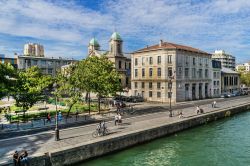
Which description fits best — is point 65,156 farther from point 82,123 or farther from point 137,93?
point 137,93

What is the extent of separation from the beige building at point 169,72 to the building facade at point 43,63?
5988 cm

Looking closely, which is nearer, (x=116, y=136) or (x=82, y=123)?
(x=116, y=136)

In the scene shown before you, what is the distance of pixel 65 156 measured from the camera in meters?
22.2

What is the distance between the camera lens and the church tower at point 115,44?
9369 centimetres

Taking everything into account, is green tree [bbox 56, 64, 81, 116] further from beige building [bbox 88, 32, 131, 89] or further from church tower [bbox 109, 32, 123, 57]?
church tower [bbox 109, 32, 123, 57]

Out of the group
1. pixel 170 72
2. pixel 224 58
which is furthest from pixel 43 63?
pixel 224 58

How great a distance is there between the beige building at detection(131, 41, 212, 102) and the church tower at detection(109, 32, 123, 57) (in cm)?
2200

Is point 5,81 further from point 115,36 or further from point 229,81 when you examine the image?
point 229,81

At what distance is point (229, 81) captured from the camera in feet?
317

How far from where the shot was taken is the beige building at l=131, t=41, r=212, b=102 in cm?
6400

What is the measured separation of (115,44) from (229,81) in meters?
44.8

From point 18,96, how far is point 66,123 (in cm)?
779

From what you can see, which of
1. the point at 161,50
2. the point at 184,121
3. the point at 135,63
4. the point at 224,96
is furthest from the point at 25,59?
the point at 184,121

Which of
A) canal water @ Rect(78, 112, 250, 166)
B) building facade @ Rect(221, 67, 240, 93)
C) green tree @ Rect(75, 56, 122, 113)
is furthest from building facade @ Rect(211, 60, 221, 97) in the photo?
canal water @ Rect(78, 112, 250, 166)
